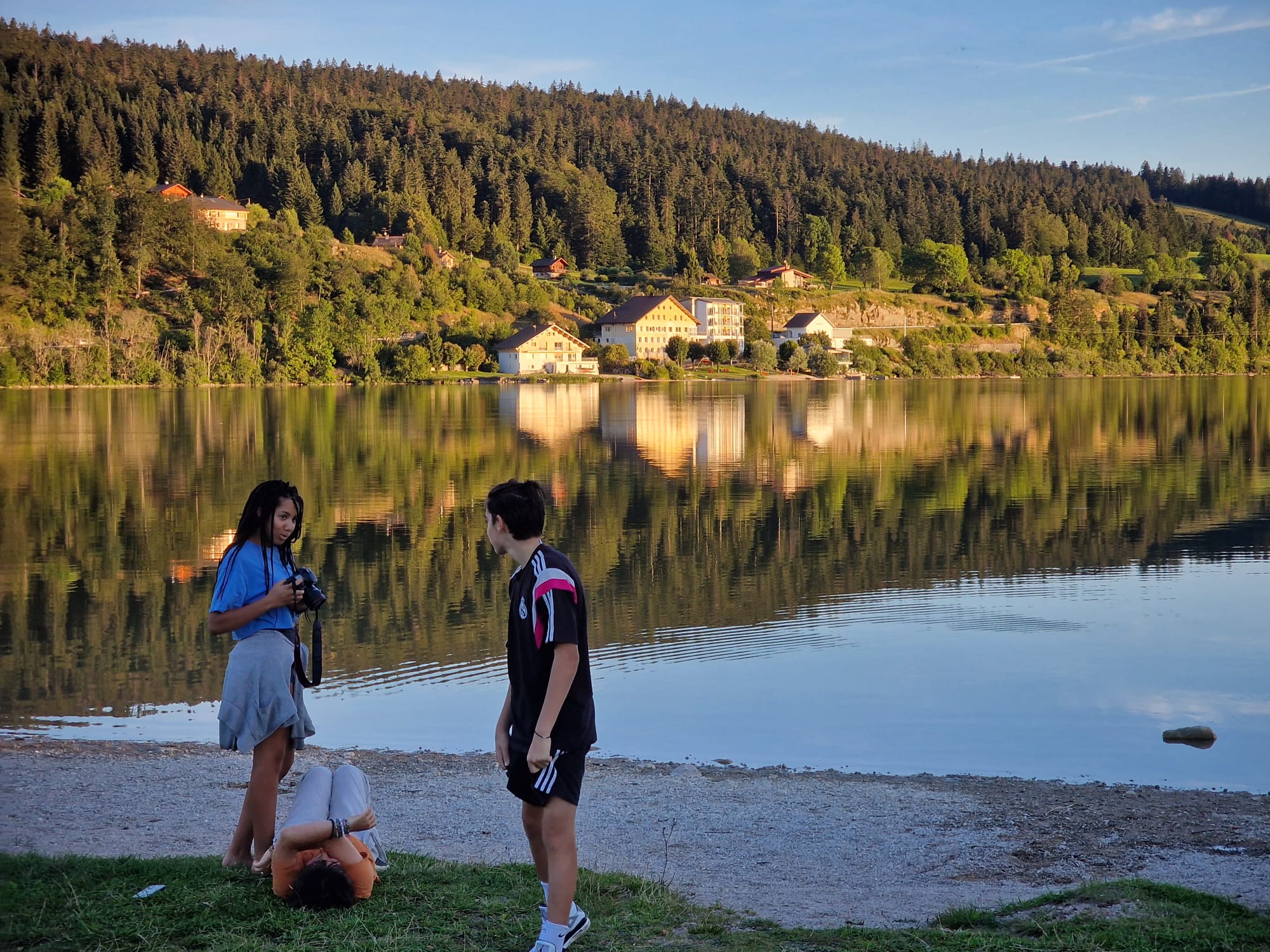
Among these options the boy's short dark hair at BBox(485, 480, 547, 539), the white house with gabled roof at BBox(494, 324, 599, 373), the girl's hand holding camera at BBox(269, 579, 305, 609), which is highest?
the white house with gabled roof at BBox(494, 324, 599, 373)

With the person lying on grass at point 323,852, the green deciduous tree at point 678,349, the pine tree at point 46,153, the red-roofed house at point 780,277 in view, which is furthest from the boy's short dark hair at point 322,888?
the red-roofed house at point 780,277

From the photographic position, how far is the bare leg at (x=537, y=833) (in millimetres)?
5086

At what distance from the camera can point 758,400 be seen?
254 feet

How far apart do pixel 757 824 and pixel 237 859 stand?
12.0 feet

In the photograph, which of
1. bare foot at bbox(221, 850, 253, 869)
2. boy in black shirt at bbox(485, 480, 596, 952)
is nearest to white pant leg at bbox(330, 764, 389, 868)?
bare foot at bbox(221, 850, 253, 869)

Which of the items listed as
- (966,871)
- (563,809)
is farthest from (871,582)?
(563,809)

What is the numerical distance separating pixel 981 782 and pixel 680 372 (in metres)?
106

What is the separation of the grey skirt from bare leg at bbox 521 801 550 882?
1333 millimetres

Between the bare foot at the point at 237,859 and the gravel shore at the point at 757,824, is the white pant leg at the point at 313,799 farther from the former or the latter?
the gravel shore at the point at 757,824

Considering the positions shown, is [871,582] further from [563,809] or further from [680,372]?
[680,372]

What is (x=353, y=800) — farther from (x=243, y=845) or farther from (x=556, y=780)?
(x=556, y=780)

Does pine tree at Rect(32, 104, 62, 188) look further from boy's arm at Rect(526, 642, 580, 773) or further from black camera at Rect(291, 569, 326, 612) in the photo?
boy's arm at Rect(526, 642, 580, 773)

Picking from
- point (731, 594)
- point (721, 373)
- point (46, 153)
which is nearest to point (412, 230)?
point (46, 153)

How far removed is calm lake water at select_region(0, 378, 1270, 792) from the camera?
1157cm
